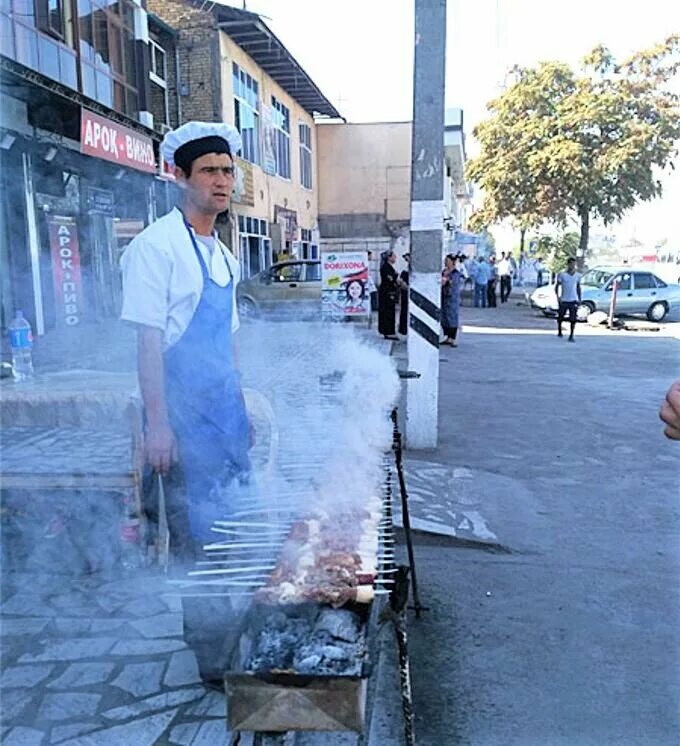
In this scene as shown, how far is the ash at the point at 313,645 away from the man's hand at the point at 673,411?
35.5 inches

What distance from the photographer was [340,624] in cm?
177

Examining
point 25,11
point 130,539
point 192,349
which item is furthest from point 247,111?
point 192,349

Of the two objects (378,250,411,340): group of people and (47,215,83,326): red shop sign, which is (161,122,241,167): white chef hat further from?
(378,250,411,340): group of people

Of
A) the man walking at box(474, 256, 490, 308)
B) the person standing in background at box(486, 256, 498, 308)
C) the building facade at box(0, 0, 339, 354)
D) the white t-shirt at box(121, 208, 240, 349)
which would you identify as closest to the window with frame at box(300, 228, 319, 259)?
the building facade at box(0, 0, 339, 354)

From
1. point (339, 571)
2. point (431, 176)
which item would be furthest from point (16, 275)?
point (339, 571)

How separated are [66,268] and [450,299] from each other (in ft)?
21.8

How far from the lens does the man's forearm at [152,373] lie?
212 centimetres

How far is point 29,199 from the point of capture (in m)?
9.18

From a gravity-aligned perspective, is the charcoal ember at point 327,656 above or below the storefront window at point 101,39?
below

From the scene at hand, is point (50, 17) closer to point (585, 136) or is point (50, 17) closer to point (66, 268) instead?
point (66, 268)

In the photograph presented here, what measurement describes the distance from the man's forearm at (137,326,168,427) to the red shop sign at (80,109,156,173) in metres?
7.57

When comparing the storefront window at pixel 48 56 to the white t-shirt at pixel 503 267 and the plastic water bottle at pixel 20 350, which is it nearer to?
the plastic water bottle at pixel 20 350

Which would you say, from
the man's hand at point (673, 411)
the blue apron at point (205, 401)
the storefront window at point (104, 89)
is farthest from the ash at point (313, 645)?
the storefront window at point (104, 89)

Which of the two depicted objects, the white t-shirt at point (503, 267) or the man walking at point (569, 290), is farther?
the white t-shirt at point (503, 267)
